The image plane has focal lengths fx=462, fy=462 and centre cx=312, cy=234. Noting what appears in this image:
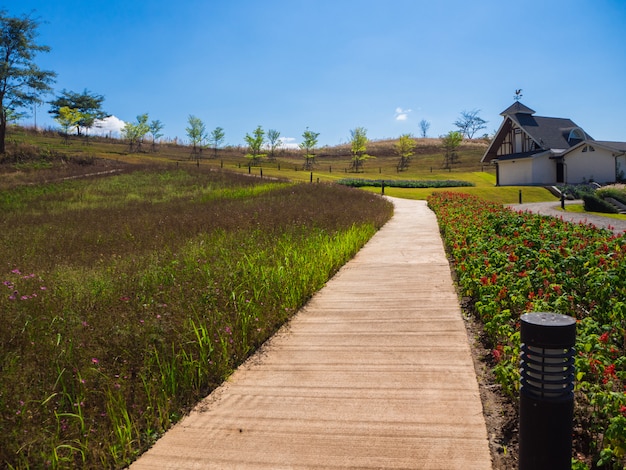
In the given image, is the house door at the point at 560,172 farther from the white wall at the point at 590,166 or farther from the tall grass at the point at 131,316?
the tall grass at the point at 131,316

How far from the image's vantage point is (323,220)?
546 inches

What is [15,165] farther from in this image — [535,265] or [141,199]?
[535,265]

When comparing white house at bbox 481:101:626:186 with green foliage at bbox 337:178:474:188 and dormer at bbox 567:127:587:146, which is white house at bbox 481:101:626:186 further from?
green foliage at bbox 337:178:474:188

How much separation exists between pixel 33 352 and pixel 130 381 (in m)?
0.98

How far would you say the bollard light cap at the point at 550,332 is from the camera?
236cm

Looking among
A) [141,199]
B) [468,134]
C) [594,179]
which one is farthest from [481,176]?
[468,134]

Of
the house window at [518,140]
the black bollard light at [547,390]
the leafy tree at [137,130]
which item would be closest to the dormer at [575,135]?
the house window at [518,140]

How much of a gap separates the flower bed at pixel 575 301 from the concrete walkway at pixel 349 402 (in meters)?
0.44

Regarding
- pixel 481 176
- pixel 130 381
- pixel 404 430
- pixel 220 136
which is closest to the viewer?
pixel 404 430

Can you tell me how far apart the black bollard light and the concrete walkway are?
506 mm

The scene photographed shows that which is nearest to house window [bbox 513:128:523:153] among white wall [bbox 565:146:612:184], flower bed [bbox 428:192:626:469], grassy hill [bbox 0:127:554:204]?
white wall [bbox 565:146:612:184]

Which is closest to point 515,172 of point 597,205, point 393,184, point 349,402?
point 393,184

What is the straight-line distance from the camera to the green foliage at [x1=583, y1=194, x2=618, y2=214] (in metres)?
25.4

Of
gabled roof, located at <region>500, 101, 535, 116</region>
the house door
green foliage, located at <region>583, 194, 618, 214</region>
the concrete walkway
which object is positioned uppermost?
gabled roof, located at <region>500, 101, 535, 116</region>
